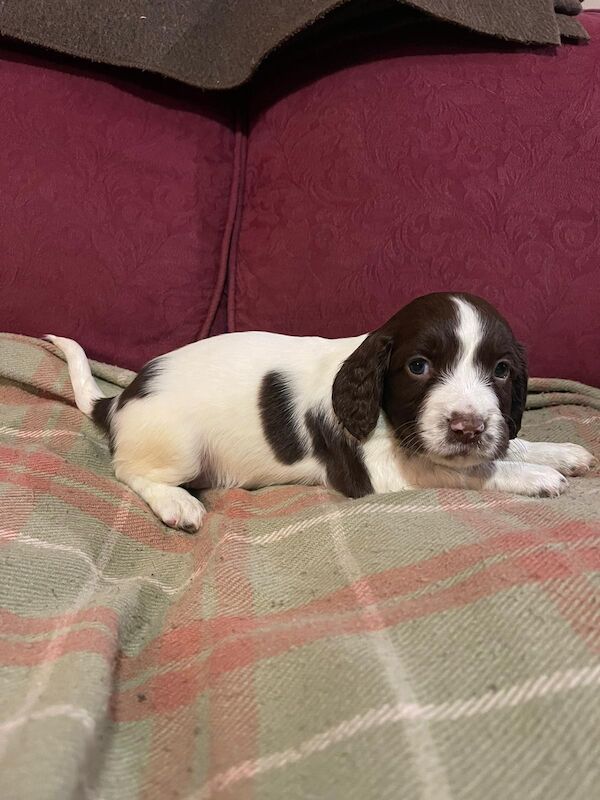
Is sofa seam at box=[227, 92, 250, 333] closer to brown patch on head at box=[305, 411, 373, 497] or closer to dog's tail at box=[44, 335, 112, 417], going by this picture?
dog's tail at box=[44, 335, 112, 417]

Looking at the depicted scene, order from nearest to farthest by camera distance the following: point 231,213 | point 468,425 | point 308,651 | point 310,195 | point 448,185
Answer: point 308,651
point 468,425
point 448,185
point 310,195
point 231,213

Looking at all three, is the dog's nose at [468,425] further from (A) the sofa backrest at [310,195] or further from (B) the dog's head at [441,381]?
(A) the sofa backrest at [310,195]

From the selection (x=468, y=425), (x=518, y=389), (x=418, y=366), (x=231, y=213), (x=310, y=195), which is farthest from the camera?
(x=231, y=213)

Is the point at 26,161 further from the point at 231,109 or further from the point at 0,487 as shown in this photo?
the point at 0,487

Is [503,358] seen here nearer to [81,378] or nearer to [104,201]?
[81,378]

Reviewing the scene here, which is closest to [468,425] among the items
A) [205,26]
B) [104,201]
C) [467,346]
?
[467,346]

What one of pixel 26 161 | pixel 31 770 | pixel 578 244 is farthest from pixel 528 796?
pixel 26 161

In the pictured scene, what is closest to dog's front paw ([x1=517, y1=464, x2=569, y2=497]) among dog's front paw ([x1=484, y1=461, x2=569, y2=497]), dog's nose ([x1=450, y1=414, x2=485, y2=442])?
dog's front paw ([x1=484, y1=461, x2=569, y2=497])
